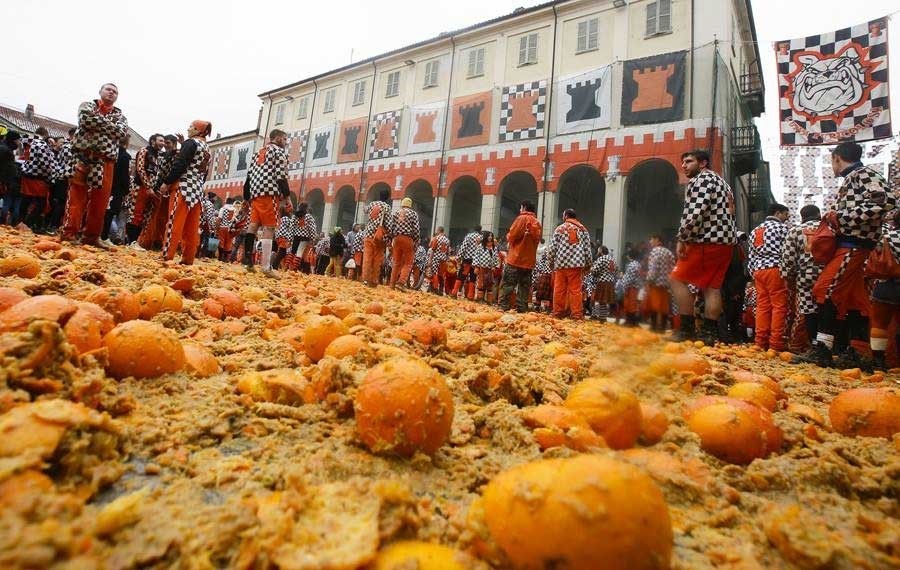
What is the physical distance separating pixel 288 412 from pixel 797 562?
4.36 ft

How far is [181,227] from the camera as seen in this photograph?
522 centimetres

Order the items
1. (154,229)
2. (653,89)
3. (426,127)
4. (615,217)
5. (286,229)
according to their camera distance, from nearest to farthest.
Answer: (154,229)
(286,229)
(653,89)
(615,217)
(426,127)

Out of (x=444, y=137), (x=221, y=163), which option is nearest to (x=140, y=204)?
(x=444, y=137)

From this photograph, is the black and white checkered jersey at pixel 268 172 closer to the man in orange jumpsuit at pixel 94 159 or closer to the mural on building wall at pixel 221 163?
the man in orange jumpsuit at pixel 94 159

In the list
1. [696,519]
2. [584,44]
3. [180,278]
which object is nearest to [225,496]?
[696,519]

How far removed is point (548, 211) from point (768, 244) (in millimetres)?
10356

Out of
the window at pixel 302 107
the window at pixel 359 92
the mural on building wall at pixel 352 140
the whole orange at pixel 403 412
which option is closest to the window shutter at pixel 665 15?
the mural on building wall at pixel 352 140

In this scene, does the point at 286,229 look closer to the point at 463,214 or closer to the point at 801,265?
the point at 801,265

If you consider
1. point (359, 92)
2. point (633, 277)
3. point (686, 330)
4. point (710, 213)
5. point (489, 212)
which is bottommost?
point (686, 330)

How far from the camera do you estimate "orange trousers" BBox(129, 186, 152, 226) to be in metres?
6.79

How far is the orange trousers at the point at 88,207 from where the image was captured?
5234 mm

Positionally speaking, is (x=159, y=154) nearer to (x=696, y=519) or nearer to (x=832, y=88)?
(x=696, y=519)

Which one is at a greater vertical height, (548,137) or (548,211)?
(548,137)

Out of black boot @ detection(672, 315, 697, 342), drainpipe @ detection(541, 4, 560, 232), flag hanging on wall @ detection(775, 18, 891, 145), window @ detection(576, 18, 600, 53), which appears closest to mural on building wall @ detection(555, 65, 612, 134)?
drainpipe @ detection(541, 4, 560, 232)
